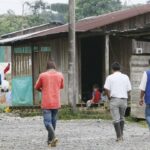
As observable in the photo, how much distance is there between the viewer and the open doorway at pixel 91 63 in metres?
24.6

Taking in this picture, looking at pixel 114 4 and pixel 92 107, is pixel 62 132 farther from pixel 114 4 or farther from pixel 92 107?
pixel 114 4

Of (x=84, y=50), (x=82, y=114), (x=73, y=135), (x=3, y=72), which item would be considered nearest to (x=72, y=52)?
(x=82, y=114)

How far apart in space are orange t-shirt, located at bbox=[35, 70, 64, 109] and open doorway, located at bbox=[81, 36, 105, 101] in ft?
40.4

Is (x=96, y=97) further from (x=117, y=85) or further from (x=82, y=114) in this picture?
(x=117, y=85)

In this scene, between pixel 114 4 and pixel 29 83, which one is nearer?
pixel 29 83

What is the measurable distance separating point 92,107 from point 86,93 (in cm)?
218

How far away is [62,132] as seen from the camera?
15.1 meters

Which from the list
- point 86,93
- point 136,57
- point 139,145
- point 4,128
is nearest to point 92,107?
point 86,93

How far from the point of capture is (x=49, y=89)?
1208cm

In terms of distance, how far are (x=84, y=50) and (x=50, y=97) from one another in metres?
12.8

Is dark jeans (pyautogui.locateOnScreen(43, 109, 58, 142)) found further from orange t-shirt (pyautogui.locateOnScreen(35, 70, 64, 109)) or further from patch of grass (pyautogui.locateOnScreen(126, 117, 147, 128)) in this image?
patch of grass (pyautogui.locateOnScreen(126, 117, 147, 128))

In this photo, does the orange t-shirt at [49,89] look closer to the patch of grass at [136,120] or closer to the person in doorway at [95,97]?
the patch of grass at [136,120]

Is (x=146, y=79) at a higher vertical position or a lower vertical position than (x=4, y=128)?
higher

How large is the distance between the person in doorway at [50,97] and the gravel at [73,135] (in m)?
0.37
